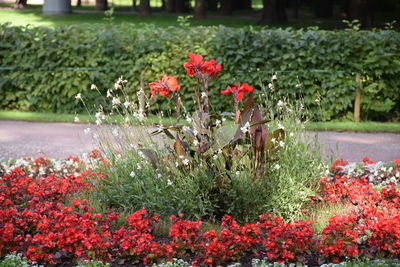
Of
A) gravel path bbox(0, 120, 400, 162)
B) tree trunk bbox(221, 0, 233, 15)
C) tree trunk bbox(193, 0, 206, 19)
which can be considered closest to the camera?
gravel path bbox(0, 120, 400, 162)

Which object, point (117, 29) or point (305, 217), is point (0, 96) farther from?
point (305, 217)

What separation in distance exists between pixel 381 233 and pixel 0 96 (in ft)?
29.1

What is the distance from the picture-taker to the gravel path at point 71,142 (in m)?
8.72

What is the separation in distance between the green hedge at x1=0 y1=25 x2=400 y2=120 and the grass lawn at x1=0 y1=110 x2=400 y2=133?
→ 348 mm

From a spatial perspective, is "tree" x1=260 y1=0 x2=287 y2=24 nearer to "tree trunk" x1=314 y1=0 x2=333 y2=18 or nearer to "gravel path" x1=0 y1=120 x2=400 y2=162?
"tree trunk" x1=314 y1=0 x2=333 y2=18

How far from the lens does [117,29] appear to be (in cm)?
1195

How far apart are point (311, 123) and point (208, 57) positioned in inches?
81.5

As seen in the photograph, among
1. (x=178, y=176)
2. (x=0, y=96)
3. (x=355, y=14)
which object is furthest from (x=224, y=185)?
(x=355, y=14)

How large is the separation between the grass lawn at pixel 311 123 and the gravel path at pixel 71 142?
18 centimetres

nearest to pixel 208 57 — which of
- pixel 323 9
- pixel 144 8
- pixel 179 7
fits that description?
pixel 144 8

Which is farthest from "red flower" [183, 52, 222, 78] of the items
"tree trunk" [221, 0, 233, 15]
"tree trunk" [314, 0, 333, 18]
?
"tree trunk" [221, 0, 233, 15]

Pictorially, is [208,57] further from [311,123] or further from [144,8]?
[144,8]

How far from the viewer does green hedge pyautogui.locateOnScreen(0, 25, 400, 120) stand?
10.9 meters

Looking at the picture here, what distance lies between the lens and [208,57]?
1131cm
